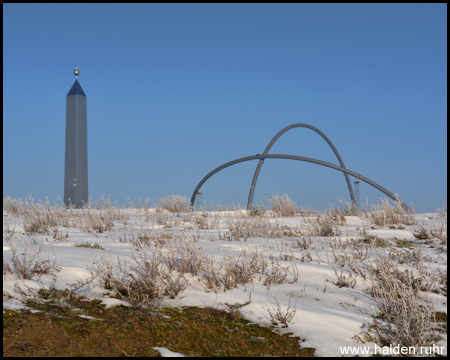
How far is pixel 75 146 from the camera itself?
24.7m

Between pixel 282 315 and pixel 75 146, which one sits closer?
pixel 282 315

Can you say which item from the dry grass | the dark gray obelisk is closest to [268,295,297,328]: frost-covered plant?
the dry grass

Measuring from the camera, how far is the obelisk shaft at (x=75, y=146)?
2480 cm

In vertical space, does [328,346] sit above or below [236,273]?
below

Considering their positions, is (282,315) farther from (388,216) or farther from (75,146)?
(75,146)

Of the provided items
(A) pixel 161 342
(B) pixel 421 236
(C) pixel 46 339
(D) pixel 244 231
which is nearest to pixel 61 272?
(C) pixel 46 339

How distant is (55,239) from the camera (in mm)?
6734

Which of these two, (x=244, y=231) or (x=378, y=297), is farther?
(x=244, y=231)

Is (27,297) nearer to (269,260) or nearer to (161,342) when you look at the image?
(161,342)

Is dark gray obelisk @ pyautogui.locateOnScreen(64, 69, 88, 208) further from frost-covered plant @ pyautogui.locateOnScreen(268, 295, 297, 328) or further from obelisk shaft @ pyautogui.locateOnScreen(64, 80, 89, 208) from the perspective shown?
frost-covered plant @ pyautogui.locateOnScreen(268, 295, 297, 328)

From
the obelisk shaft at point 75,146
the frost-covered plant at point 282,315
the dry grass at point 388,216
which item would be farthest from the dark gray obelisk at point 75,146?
the frost-covered plant at point 282,315

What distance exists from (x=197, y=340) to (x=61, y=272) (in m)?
1.90

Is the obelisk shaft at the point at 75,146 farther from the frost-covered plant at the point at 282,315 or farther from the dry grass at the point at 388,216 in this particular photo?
the frost-covered plant at the point at 282,315

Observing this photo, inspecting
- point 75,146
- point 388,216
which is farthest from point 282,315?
point 75,146
